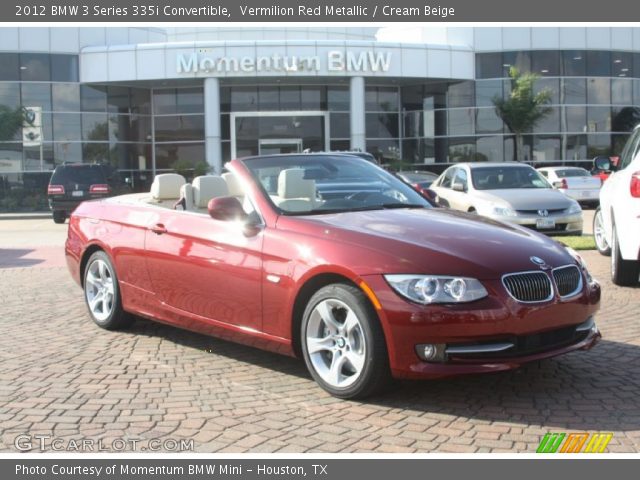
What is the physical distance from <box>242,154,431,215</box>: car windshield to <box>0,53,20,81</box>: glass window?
3156 centimetres

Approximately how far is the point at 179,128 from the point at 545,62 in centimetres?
1825

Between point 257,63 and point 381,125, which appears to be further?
point 381,125

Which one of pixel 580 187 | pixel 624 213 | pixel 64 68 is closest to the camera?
pixel 624 213

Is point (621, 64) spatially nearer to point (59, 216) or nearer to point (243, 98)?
point (243, 98)

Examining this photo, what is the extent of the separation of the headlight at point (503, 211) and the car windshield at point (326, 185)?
280 inches

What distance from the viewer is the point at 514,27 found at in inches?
1411

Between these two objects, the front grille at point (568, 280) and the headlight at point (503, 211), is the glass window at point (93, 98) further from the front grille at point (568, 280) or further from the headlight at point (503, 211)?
the front grille at point (568, 280)

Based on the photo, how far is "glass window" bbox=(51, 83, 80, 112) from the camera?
112 ft

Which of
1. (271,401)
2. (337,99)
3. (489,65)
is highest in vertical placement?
(489,65)

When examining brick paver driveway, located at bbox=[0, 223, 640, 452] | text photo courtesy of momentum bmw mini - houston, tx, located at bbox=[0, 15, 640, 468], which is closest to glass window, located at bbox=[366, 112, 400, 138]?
text photo courtesy of momentum bmw mini - houston, tx, located at bbox=[0, 15, 640, 468]

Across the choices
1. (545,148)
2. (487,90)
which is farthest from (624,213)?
(545,148)

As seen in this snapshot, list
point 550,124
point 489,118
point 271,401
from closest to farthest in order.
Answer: point 271,401 < point 489,118 < point 550,124

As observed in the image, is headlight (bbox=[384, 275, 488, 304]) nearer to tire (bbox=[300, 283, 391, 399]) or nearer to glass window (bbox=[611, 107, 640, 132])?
tire (bbox=[300, 283, 391, 399])

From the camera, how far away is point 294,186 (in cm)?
546
